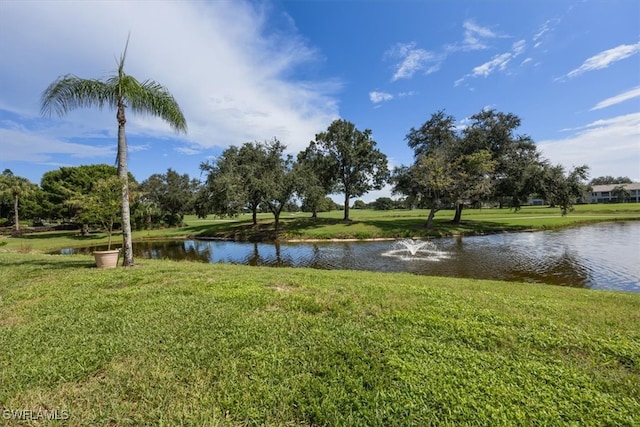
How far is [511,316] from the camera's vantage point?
4.50 metres

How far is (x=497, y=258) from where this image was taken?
617 inches

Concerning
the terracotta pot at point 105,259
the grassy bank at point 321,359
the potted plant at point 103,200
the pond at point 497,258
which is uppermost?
the potted plant at point 103,200

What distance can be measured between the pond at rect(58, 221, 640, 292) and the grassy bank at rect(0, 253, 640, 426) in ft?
23.3

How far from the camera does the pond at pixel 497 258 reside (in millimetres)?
11898

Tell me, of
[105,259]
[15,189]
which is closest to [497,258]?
[105,259]

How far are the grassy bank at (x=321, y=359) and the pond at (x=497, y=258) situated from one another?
711 centimetres

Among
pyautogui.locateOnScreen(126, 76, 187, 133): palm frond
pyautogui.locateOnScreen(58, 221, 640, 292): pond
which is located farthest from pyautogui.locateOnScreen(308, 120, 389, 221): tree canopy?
pyautogui.locateOnScreen(126, 76, 187, 133): palm frond

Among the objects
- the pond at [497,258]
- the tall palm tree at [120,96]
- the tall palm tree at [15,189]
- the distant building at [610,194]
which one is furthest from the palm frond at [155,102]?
the distant building at [610,194]

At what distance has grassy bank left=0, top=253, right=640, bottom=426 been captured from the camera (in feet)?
8.66

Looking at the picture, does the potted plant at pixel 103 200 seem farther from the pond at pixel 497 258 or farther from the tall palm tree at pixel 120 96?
the pond at pixel 497 258

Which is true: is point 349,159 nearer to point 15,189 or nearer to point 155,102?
point 155,102

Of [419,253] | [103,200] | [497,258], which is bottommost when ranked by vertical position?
[497,258]

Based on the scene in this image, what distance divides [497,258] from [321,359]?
15637mm

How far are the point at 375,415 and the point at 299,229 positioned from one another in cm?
2688
